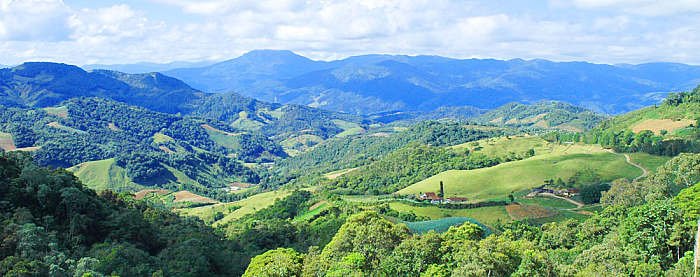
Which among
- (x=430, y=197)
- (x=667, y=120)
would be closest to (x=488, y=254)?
(x=430, y=197)

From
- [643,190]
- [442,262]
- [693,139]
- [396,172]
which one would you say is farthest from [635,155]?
[442,262]

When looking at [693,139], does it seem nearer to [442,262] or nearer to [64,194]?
[442,262]

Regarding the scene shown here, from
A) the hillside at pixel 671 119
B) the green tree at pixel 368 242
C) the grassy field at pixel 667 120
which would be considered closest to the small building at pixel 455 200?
the green tree at pixel 368 242

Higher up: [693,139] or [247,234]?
[693,139]

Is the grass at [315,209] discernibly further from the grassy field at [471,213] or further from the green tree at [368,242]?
the green tree at [368,242]

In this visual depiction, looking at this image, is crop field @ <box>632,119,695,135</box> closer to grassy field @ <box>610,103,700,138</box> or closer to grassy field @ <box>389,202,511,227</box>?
grassy field @ <box>610,103,700,138</box>

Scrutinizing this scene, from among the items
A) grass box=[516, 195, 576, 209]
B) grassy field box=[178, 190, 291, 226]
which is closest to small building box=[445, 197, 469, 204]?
grass box=[516, 195, 576, 209]
